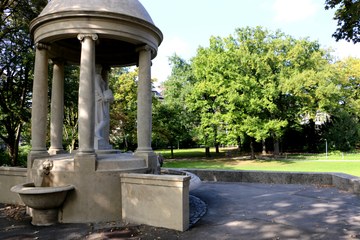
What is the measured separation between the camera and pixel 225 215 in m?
7.48

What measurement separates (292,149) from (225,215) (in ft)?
144

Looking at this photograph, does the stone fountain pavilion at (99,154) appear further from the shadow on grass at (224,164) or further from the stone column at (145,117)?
the shadow on grass at (224,164)

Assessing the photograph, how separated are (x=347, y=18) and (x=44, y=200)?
1084 cm

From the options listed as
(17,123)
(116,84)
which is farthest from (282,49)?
(17,123)

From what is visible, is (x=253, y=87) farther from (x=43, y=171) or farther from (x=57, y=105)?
(x=43, y=171)

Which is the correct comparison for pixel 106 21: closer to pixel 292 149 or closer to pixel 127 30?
pixel 127 30

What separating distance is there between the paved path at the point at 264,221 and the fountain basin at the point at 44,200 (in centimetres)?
30

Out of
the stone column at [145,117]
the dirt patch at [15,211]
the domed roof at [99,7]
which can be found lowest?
the dirt patch at [15,211]

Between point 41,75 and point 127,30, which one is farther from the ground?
point 127,30

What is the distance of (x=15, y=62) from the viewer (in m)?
18.0

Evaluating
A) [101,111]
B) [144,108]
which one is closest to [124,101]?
[101,111]

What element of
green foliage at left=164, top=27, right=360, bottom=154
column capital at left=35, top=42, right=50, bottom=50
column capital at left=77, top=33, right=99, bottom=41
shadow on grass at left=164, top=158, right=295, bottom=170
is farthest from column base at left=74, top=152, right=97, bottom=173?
green foliage at left=164, top=27, right=360, bottom=154

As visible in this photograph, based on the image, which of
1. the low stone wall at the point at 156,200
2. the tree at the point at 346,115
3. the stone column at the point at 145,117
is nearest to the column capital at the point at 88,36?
the stone column at the point at 145,117

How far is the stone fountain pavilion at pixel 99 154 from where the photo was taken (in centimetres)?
664
